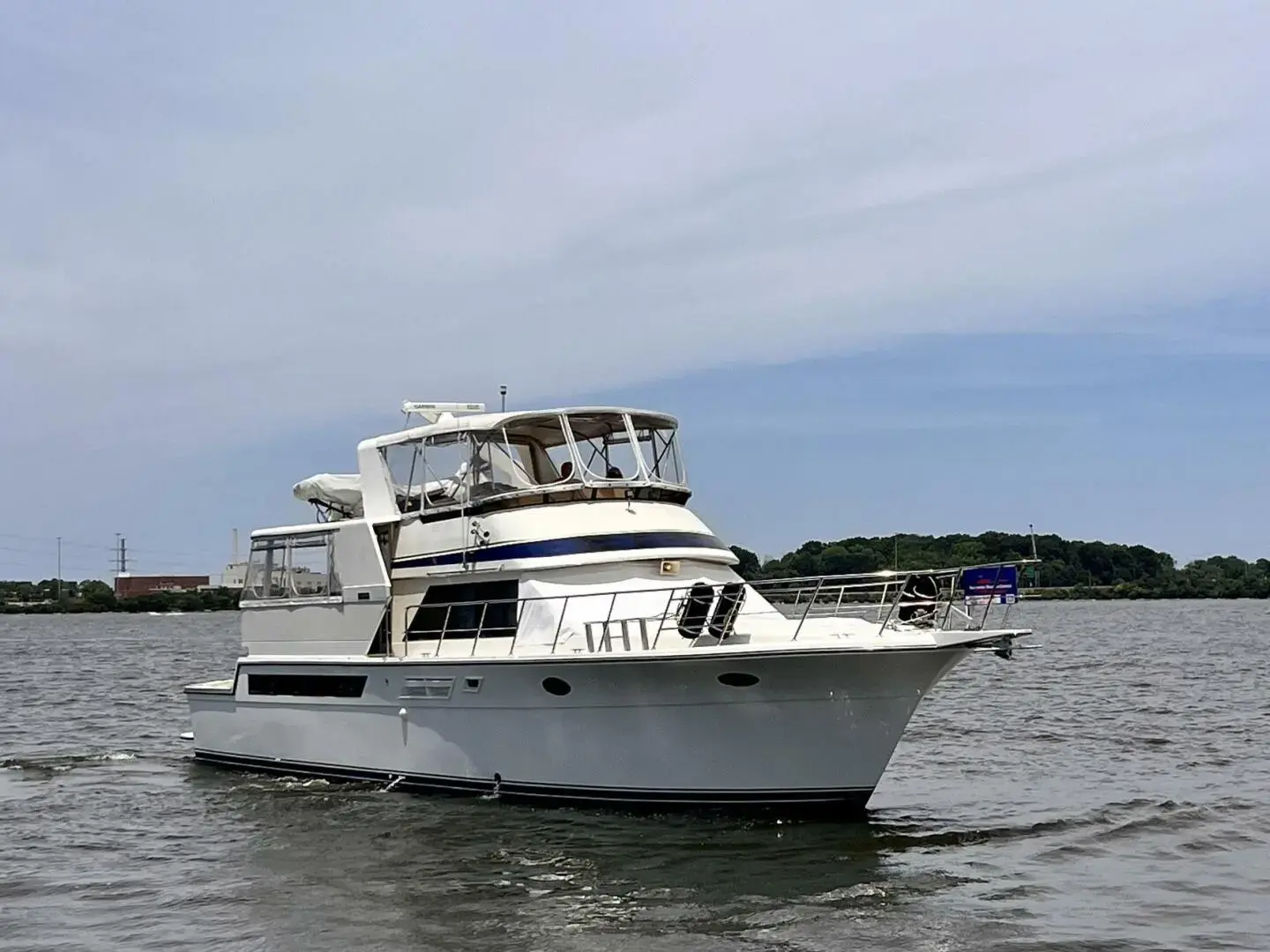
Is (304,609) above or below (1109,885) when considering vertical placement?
above

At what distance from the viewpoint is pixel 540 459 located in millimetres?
19047

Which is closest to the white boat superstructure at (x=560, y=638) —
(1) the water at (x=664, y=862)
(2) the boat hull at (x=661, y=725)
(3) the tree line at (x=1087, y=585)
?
(2) the boat hull at (x=661, y=725)

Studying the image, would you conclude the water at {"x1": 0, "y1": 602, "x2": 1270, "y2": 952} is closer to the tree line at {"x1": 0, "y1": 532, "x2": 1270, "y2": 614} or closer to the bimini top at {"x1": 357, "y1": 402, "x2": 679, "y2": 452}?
the bimini top at {"x1": 357, "y1": 402, "x2": 679, "y2": 452}

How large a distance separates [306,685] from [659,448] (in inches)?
225

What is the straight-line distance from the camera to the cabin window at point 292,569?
63.0ft

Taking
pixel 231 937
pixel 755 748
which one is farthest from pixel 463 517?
pixel 231 937

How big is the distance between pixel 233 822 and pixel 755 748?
664 cm

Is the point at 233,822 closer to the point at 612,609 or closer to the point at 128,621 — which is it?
the point at 612,609

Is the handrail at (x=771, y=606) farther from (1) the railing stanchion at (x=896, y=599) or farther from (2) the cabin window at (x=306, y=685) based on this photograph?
(2) the cabin window at (x=306, y=685)

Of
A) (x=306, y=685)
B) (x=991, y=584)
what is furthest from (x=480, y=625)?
(x=991, y=584)

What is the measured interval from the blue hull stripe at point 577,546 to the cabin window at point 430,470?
856 millimetres

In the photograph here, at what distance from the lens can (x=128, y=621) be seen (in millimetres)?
120188

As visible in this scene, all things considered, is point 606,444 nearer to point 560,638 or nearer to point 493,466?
point 493,466

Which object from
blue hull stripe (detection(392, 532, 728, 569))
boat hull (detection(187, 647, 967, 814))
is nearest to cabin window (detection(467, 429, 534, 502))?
blue hull stripe (detection(392, 532, 728, 569))
